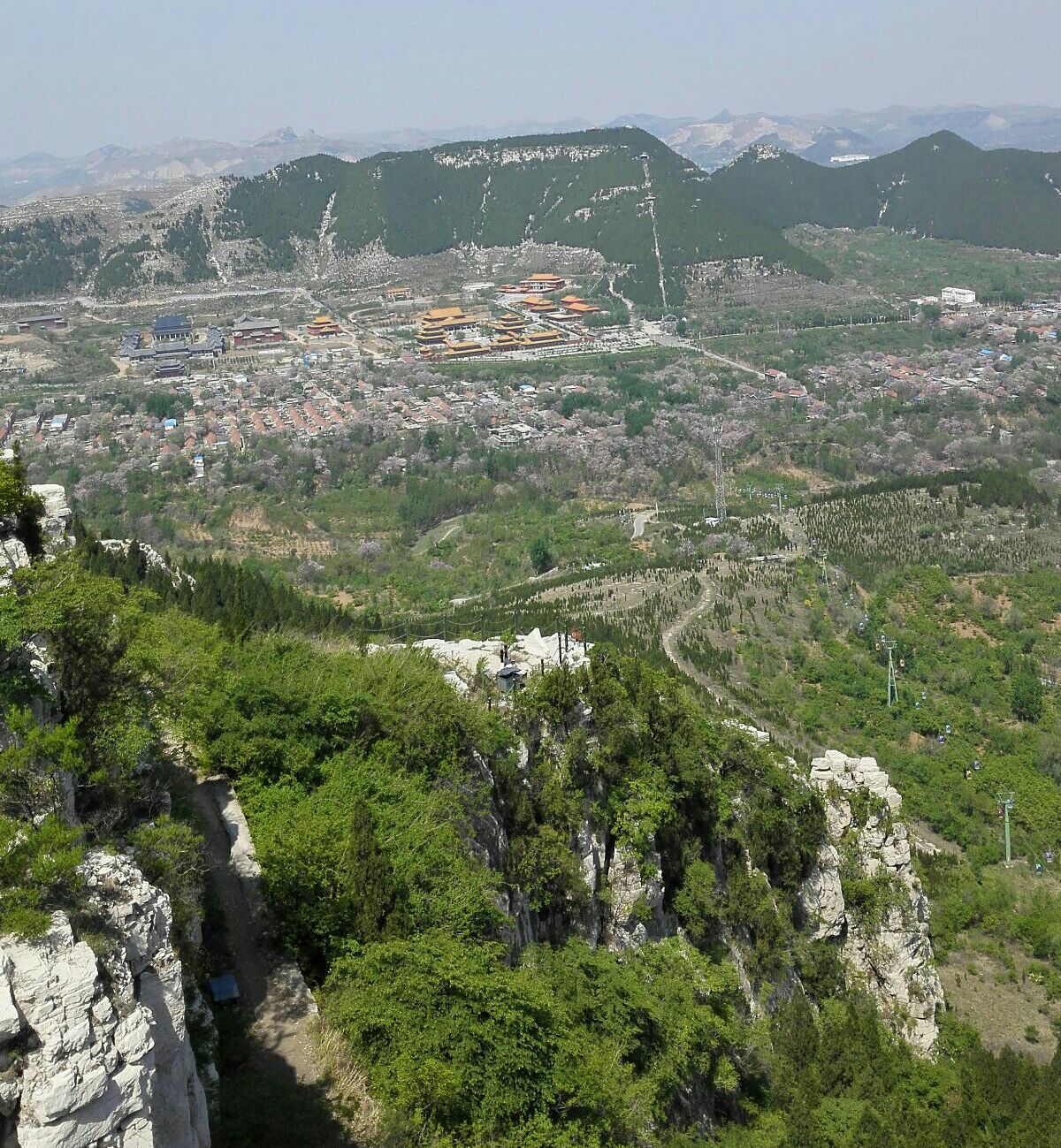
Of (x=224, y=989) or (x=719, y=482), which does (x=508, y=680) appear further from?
(x=719, y=482)

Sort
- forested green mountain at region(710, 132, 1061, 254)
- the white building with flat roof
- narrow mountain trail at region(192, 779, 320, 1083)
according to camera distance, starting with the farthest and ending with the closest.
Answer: forested green mountain at region(710, 132, 1061, 254)
the white building with flat roof
narrow mountain trail at region(192, 779, 320, 1083)

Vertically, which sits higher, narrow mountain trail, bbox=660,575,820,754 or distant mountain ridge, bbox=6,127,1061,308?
distant mountain ridge, bbox=6,127,1061,308

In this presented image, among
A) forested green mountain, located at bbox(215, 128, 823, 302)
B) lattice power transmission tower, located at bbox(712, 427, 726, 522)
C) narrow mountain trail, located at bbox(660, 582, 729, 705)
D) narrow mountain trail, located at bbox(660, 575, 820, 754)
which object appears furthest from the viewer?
forested green mountain, located at bbox(215, 128, 823, 302)

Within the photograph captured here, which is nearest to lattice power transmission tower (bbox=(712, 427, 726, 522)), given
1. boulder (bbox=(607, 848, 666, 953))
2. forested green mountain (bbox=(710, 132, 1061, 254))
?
boulder (bbox=(607, 848, 666, 953))

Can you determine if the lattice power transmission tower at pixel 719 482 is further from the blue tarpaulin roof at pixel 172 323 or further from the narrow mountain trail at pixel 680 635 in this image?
the blue tarpaulin roof at pixel 172 323

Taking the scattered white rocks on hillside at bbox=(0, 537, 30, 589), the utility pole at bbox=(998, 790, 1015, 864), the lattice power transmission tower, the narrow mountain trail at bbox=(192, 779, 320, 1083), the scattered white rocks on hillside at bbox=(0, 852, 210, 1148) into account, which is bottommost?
the lattice power transmission tower

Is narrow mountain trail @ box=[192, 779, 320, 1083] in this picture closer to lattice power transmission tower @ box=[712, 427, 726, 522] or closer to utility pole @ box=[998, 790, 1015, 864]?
utility pole @ box=[998, 790, 1015, 864]

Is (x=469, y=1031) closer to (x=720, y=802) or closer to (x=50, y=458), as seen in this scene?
(x=720, y=802)
